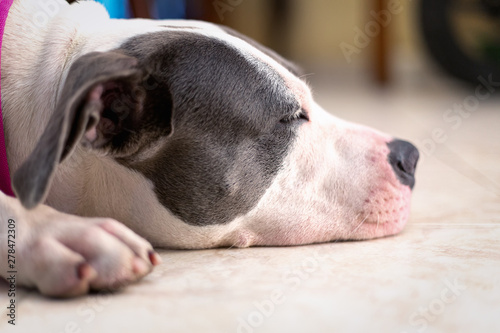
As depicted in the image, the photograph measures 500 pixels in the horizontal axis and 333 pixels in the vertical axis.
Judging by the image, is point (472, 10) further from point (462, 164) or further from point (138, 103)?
point (138, 103)

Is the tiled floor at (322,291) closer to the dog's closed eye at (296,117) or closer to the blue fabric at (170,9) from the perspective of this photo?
the dog's closed eye at (296,117)

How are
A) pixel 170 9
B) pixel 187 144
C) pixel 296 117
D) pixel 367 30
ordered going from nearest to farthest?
pixel 187 144
pixel 296 117
pixel 170 9
pixel 367 30

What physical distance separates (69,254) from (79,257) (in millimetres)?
17

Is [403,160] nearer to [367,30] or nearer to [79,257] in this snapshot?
[79,257]

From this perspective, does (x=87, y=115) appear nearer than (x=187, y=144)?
Yes

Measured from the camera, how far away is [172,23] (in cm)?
159

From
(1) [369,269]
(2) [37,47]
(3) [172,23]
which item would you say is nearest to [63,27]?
(2) [37,47]

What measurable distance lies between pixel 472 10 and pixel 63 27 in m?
3.11

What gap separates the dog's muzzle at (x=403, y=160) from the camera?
5.26ft

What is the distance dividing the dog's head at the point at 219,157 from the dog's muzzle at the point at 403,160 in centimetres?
4

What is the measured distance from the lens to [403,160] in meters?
1.62

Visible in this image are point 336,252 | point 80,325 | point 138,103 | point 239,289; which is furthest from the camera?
point 336,252

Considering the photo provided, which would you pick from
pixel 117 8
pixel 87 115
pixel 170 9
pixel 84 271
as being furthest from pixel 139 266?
pixel 170 9

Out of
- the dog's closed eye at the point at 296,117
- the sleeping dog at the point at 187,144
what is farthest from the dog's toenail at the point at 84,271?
the dog's closed eye at the point at 296,117
